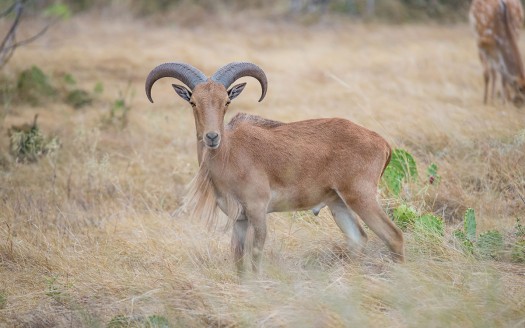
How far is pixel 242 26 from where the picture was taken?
20.6 m

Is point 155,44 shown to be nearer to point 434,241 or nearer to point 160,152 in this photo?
point 160,152

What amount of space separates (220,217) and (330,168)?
0.98m

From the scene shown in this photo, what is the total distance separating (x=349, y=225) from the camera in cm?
666

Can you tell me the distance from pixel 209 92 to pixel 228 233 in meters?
1.86

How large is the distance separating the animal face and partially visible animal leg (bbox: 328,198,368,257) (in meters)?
1.19

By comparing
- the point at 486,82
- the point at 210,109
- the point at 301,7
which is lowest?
the point at 486,82

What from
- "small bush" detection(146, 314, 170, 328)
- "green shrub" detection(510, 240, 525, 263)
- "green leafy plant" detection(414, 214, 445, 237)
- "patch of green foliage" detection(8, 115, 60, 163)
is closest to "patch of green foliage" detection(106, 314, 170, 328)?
"small bush" detection(146, 314, 170, 328)

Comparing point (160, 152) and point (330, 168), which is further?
point (160, 152)

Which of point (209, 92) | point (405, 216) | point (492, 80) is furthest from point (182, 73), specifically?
point (492, 80)

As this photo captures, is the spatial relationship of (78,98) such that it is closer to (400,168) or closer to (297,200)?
(400,168)

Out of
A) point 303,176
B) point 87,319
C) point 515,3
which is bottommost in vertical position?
point 87,319

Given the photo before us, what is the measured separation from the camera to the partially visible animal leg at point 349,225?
6621mm

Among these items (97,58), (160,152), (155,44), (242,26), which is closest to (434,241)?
(160,152)

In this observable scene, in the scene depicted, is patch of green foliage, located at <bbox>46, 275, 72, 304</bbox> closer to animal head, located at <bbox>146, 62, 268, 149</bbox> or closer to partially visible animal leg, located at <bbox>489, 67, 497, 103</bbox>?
animal head, located at <bbox>146, 62, 268, 149</bbox>
